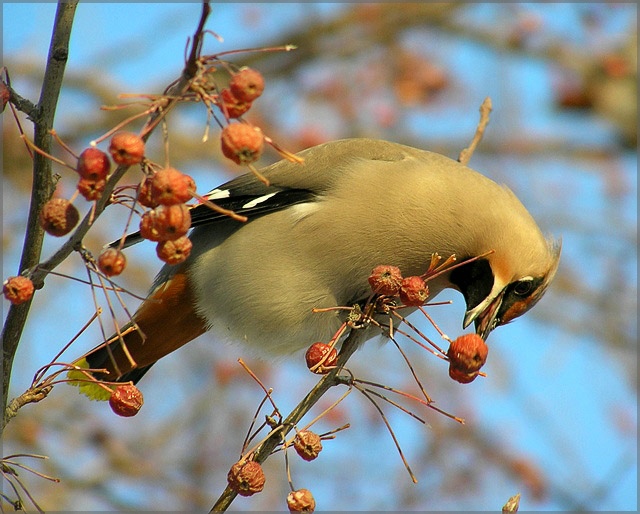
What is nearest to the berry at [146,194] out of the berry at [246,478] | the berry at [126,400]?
the berry at [126,400]

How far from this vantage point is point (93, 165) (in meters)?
1.88

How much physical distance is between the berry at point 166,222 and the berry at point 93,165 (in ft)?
0.45

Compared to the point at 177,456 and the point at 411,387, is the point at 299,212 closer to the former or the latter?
the point at 177,456

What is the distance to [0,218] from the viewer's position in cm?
521

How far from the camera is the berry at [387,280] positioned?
8.23 ft

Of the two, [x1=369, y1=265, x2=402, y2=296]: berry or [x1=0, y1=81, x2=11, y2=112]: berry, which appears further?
[x1=369, y1=265, x2=402, y2=296]: berry

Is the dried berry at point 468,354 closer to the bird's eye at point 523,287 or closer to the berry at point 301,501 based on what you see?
the berry at point 301,501

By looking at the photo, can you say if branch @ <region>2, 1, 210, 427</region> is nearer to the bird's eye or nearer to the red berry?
the red berry

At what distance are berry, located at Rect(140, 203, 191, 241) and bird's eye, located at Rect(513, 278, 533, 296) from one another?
6.21ft

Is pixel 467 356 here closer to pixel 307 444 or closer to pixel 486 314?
pixel 307 444

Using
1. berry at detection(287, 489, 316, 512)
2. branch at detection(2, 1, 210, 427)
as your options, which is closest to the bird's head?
berry at detection(287, 489, 316, 512)

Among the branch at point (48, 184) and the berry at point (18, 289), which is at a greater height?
the branch at point (48, 184)

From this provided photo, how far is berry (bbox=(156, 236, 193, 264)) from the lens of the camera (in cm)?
198

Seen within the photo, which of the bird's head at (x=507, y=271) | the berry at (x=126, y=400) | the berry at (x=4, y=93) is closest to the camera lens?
the berry at (x=4, y=93)
